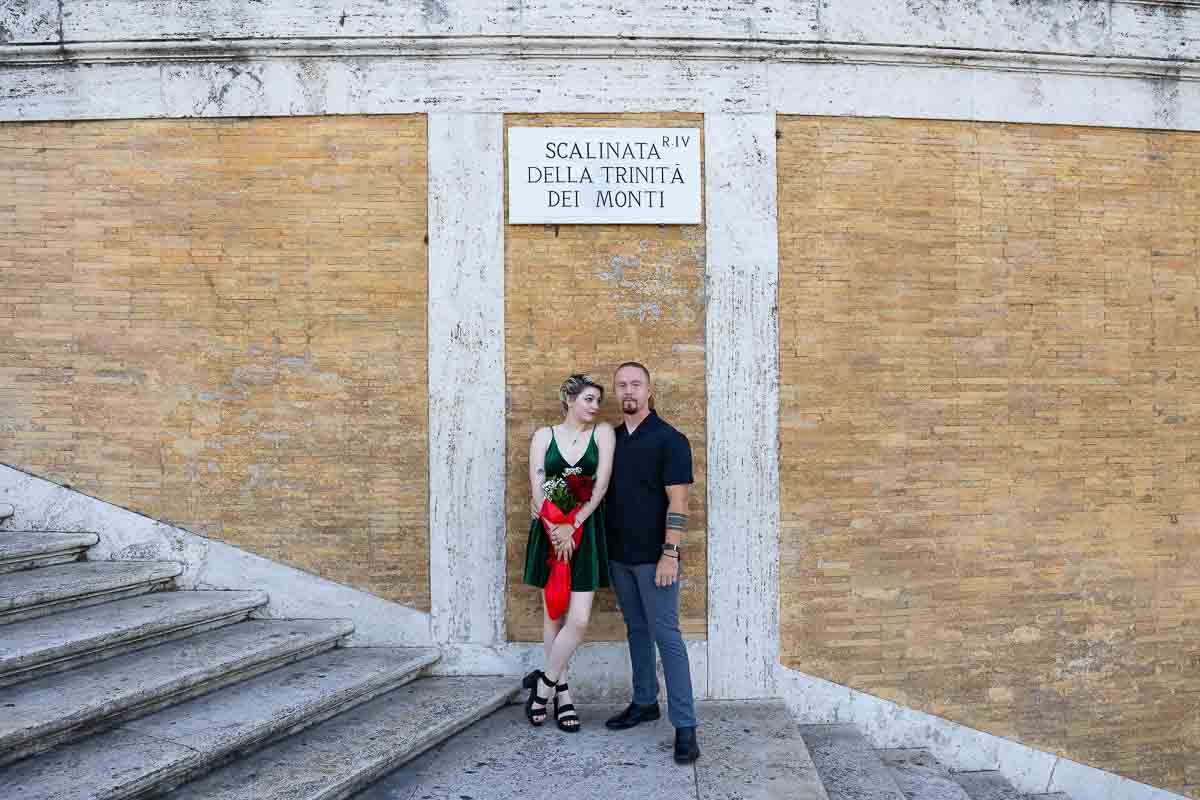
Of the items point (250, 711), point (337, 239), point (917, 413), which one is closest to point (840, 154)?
point (917, 413)

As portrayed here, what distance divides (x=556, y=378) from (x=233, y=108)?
113 inches

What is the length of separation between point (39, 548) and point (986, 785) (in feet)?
21.1

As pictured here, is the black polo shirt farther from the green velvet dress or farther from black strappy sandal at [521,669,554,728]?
black strappy sandal at [521,669,554,728]

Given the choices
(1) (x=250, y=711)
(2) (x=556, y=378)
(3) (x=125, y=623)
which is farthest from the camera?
(2) (x=556, y=378)

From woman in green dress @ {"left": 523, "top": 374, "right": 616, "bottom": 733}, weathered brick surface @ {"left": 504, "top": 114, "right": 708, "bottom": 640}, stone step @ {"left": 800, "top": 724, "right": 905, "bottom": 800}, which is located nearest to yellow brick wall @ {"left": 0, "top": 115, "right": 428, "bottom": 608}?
weathered brick surface @ {"left": 504, "top": 114, "right": 708, "bottom": 640}

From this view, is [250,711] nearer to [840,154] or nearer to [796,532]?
[796,532]

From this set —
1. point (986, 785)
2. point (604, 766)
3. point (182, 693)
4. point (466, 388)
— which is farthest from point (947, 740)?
point (182, 693)

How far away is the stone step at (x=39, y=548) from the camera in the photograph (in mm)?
4871

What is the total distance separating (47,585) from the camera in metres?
4.54

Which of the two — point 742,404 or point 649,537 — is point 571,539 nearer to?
point 649,537

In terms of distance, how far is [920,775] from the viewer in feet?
16.4

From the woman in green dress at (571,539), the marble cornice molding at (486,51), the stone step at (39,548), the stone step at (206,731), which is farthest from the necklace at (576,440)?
the stone step at (39,548)

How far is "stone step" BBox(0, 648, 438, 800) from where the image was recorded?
128 inches

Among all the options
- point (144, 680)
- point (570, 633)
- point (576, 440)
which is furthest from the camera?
point (576, 440)
